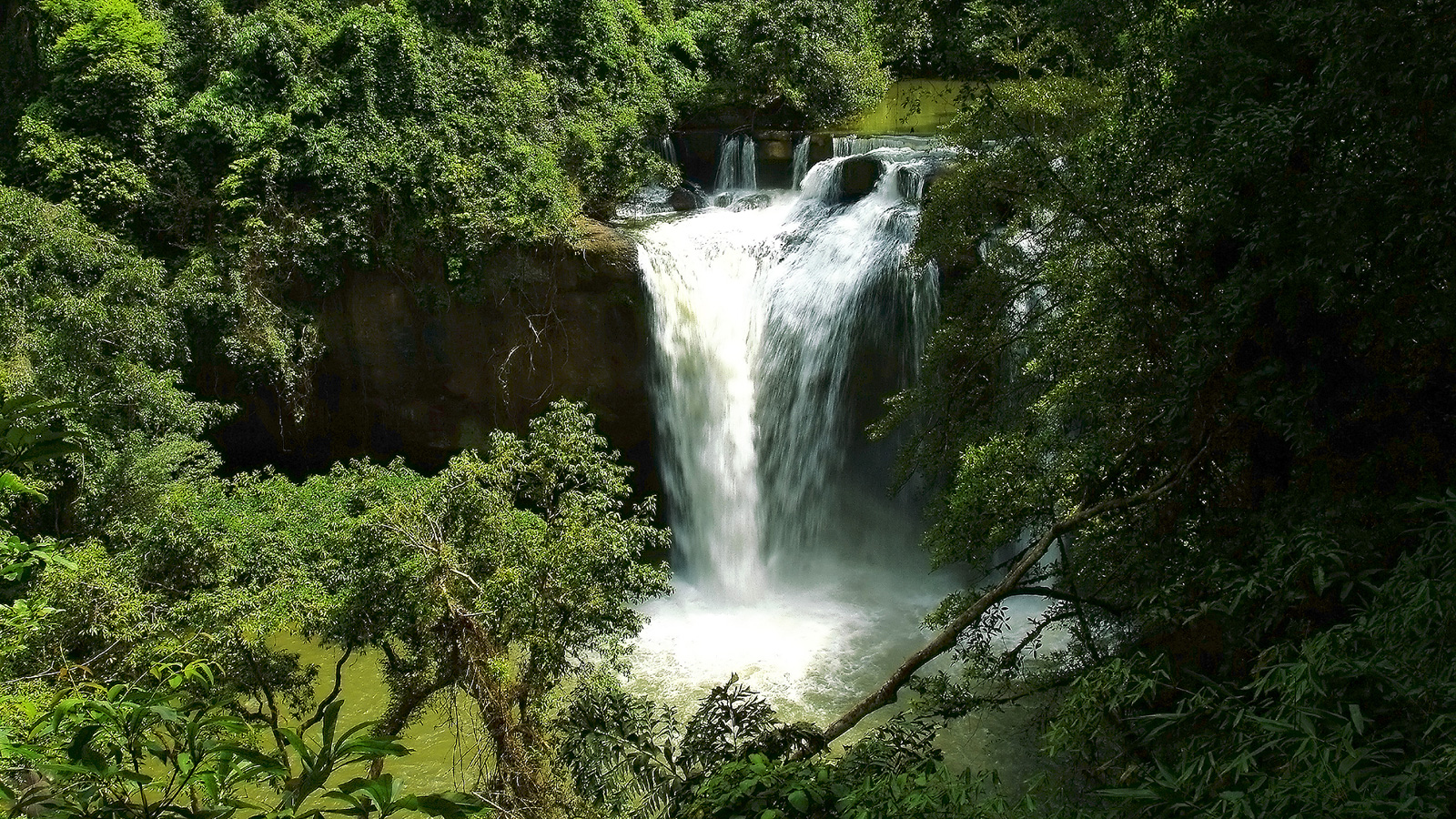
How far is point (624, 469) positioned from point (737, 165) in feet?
29.8

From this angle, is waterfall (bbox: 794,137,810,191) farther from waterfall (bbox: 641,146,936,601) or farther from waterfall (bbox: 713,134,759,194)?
waterfall (bbox: 641,146,936,601)

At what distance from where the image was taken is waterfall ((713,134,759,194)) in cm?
1658

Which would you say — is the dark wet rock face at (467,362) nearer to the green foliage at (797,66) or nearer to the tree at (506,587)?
the green foliage at (797,66)

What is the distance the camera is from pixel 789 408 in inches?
534

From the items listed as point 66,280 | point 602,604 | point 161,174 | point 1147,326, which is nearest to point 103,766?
point 1147,326

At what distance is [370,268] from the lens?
1430 cm

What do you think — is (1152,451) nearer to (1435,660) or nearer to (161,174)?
(1435,660)

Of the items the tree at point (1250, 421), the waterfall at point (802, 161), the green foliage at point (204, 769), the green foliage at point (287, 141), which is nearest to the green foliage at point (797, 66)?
the waterfall at point (802, 161)

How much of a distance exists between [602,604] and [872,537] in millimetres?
6834

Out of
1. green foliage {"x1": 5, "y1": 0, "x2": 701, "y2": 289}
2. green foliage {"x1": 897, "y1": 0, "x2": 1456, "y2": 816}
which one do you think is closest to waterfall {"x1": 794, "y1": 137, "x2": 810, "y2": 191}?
green foliage {"x1": 5, "y1": 0, "x2": 701, "y2": 289}

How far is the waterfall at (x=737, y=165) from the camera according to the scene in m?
16.6

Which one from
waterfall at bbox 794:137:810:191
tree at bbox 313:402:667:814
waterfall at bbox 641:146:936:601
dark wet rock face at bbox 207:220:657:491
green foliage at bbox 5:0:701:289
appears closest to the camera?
tree at bbox 313:402:667:814

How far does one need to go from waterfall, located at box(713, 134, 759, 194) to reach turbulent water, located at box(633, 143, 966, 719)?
2.18 metres

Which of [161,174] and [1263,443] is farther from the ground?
[161,174]
